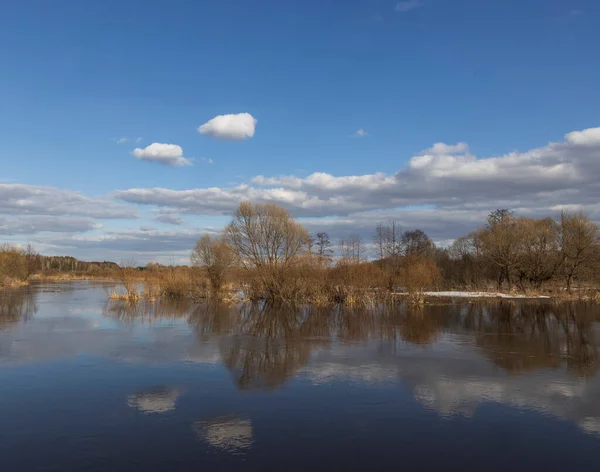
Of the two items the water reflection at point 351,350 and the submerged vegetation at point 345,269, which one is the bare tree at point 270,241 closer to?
the submerged vegetation at point 345,269

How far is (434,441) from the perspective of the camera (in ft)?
20.5

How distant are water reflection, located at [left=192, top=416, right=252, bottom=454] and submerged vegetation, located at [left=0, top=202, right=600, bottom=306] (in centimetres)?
2139

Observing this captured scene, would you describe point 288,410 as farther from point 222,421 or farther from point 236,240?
point 236,240

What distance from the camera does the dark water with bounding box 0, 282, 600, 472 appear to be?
576 centimetres

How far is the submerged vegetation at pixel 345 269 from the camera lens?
97.6ft

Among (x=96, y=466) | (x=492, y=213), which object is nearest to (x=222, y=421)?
(x=96, y=466)

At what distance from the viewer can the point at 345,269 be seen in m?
29.5

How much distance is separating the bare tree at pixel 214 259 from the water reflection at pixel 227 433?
2614 cm

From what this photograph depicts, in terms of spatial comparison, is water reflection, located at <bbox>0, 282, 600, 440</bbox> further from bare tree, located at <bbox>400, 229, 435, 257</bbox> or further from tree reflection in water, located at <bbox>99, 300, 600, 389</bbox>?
bare tree, located at <bbox>400, 229, 435, 257</bbox>

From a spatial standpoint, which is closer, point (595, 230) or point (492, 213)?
point (595, 230)

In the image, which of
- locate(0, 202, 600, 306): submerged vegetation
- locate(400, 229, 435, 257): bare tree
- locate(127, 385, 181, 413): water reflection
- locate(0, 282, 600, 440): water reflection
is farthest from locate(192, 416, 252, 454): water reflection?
locate(400, 229, 435, 257): bare tree

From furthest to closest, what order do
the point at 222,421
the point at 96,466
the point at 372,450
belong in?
the point at 222,421 → the point at 372,450 → the point at 96,466

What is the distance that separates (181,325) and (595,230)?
114 ft

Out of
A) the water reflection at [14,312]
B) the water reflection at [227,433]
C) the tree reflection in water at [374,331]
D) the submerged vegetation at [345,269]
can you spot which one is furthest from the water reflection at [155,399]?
the submerged vegetation at [345,269]
